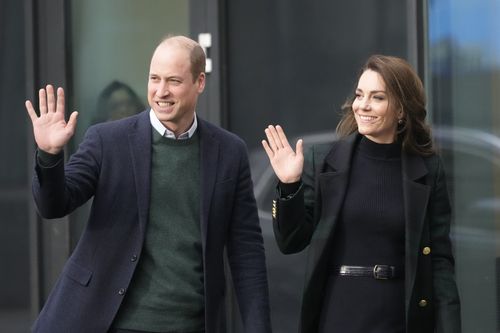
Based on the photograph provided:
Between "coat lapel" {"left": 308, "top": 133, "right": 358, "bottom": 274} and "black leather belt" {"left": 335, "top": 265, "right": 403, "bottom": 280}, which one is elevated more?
"coat lapel" {"left": 308, "top": 133, "right": 358, "bottom": 274}

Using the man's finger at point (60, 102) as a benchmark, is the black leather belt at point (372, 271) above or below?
below

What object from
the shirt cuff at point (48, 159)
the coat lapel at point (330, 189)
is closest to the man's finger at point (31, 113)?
the shirt cuff at point (48, 159)

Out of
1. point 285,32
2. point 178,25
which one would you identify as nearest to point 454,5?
point 285,32

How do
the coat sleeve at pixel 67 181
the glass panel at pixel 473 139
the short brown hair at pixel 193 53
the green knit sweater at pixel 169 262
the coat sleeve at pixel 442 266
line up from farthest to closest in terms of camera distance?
the glass panel at pixel 473 139
the coat sleeve at pixel 442 266
the short brown hair at pixel 193 53
the green knit sweater at pixel 169 262
the coat sleeve at pixel 67 181

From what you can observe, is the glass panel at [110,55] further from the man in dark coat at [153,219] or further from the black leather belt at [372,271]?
the black leather belt at [372,271]

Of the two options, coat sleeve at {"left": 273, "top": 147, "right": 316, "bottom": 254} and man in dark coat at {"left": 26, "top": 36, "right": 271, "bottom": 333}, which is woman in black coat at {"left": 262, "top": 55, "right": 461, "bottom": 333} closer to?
coat sleeve at {"left": 273, "top": 147, "right": 316, "bottom": 254}

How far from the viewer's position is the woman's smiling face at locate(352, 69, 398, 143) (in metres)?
4.57

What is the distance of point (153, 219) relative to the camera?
4.34 metres

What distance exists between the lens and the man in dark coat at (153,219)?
430 cm

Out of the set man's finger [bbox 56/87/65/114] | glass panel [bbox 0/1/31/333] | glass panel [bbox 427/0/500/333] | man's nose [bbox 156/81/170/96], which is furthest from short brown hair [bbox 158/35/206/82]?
glass panel [bbox 0/1/31/333]

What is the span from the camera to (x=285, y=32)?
704 centimetres

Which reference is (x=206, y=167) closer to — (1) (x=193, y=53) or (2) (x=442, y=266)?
(1) (x=193, y=53)

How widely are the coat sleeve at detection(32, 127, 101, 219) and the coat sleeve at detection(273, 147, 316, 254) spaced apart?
710mm

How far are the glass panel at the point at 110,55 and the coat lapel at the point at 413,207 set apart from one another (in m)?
3.10
